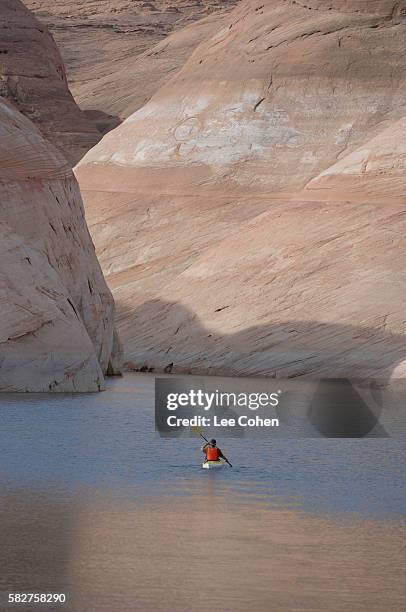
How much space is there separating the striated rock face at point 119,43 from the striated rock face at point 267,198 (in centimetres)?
2609

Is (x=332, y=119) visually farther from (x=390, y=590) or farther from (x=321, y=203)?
(x=390, y=590)

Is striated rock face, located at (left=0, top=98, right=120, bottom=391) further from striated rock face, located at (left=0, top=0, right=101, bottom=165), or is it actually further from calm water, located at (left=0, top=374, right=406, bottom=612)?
striated rock face, located at (left=0, top=0, right=101, bottom=165)

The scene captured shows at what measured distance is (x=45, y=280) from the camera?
3947cm

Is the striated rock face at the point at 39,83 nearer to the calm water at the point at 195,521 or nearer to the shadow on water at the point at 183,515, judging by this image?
the shadow on water at the point at 183,515

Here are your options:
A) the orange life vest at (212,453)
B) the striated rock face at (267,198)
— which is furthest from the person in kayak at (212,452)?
the striated rock face at (267,198)

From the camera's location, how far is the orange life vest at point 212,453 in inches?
1039

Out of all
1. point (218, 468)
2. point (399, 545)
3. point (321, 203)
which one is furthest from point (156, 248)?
point (399, 545)

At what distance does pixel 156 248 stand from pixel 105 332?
1950cm

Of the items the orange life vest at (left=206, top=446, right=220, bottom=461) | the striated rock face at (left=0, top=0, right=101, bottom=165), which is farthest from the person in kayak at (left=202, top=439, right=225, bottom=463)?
the striated rock face at (left=0, top=0, right=101, bottom=165)

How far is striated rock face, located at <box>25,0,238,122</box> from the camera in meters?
104

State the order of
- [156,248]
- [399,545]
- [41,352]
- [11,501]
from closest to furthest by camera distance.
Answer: [399,545] → [11,501] → [41,352] → [156,248]

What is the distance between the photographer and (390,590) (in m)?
18.3

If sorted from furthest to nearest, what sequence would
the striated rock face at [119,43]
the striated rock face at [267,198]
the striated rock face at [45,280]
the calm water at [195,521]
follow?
the striated rock face at [119,43], the striated rock face at [267,198], the striated rock face at [45,280], the calm water at [195,521]

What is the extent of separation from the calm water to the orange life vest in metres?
0.28
